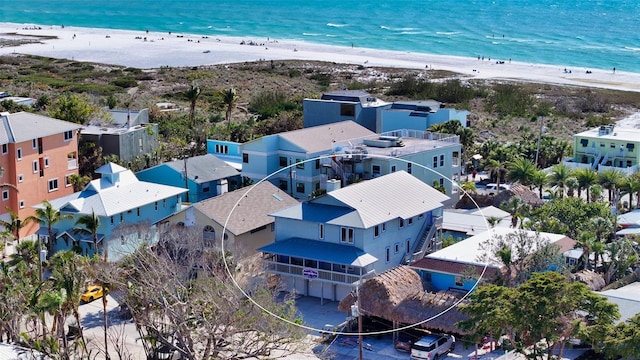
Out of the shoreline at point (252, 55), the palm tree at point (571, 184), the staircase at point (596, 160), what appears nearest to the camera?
the palm tree at point (571, 184)

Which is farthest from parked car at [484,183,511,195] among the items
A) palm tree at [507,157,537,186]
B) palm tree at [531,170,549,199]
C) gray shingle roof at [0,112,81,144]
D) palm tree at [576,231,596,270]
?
gray shingle roof at [0,112,81,144]

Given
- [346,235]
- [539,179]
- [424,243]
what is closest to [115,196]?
[346,235]

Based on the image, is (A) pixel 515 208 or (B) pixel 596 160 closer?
(A) pixel 515 208

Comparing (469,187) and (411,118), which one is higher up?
(411,118)

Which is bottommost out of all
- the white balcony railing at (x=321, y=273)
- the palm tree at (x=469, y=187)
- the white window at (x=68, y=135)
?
the white balcony railing at (x=321, y=273)

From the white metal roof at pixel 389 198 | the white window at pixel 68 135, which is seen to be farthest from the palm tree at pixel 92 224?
the white window at pixel 68 135

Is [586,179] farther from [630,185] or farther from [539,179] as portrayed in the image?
[539,179]

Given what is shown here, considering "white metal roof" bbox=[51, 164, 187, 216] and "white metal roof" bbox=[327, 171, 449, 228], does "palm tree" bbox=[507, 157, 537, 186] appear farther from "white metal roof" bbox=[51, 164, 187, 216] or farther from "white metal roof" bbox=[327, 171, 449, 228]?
"white metal roof" bbox=[51, 164, 187, 216]

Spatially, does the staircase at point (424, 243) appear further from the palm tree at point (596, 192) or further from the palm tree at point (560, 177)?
the palm tree at point (560, 177)
